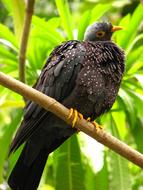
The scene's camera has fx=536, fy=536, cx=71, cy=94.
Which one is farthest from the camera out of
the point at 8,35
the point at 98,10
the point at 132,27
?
the point at 98,10

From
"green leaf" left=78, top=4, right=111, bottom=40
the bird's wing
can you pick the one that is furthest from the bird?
"green leaf" left=78, top=4, right=111, bottom=40

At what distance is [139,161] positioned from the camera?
2.17 metres

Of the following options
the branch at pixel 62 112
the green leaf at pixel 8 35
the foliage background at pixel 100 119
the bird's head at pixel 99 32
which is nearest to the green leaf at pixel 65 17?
the foliage background at pixel 100 119

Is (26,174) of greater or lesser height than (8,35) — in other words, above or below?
below

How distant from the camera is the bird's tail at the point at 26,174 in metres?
2.63

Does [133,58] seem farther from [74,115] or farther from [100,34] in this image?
[74,115]

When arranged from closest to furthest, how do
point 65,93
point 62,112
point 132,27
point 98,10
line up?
point 62,112 < point 65,93 < point 132,27 < point 98,10

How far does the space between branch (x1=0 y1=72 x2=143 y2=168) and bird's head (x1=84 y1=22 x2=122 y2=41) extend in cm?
79

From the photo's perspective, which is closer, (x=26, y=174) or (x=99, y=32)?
(x=26, y=174)

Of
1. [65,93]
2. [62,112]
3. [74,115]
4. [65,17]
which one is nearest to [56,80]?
[65,93]

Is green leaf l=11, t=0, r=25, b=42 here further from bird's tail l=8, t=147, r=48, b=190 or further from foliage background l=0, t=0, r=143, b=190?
bird's tail l=8, t=147, r=48, b=190

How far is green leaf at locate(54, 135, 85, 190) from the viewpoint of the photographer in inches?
112

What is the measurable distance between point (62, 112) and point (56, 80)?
0.49m

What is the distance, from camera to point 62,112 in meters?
2.14
